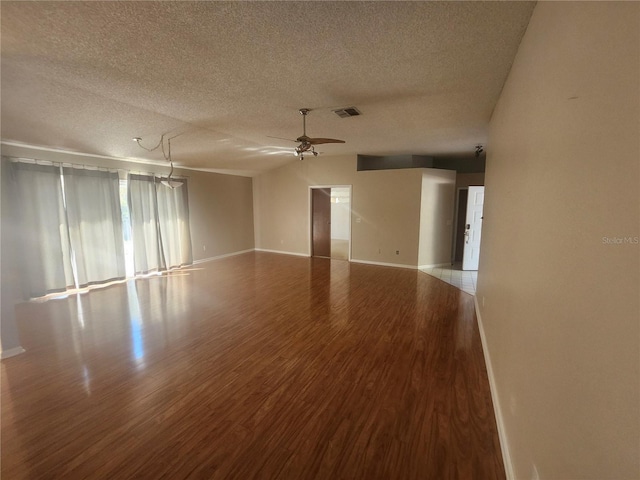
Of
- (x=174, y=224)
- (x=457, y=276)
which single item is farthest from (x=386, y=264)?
(x=174, y=224)

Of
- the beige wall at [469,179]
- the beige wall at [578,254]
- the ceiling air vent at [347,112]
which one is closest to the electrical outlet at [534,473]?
the beige wall at [578,254]

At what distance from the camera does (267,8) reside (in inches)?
61.4

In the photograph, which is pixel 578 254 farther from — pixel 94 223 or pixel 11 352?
pixel 94 223

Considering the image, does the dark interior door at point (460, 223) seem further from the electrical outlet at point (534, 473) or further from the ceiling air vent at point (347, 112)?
the electrical outlet at point (534, 473)

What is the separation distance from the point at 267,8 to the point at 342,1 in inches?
17.6

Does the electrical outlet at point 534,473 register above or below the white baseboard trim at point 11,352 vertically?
above

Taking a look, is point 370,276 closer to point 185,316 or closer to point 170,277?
point 185,316

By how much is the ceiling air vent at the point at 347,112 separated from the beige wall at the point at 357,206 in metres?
3.10

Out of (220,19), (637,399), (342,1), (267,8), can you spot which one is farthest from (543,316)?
(220,19)

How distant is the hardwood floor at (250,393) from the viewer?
1545 millimetres

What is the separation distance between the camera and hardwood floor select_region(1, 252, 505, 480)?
5.07 feet

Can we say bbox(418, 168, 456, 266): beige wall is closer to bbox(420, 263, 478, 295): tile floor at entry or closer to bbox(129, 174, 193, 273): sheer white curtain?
bbox(420, 263, 478, 295): tile floor at entry

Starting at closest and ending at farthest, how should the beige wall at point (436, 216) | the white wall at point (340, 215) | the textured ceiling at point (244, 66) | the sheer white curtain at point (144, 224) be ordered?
the textured ceiling at point (244, 66), the sheer white curtain at point (144, 224), the beige wall at point (436, 216), the white wall at point (340, 215)

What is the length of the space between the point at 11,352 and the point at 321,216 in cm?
596
